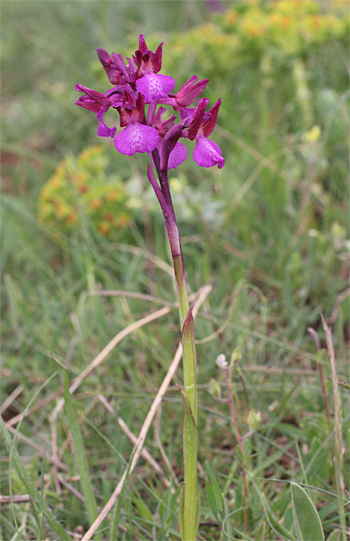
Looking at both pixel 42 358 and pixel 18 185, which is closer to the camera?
pixel 42 358

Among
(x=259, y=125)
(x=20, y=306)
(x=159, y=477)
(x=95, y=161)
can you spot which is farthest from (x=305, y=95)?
(x=159, y=477)

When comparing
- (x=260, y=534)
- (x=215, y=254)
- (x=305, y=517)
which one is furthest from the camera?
(x=215, y=254)

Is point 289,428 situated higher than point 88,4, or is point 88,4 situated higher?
point 88,4

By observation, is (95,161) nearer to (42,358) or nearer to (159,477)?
(42,358)

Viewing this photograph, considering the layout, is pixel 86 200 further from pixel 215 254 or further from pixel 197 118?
pixel 197 118

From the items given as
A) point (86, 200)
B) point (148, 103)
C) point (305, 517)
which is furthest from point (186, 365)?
point (86, 200)

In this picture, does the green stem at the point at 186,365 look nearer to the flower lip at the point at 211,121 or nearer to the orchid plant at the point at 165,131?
the orchid plant at the point at 165,131
